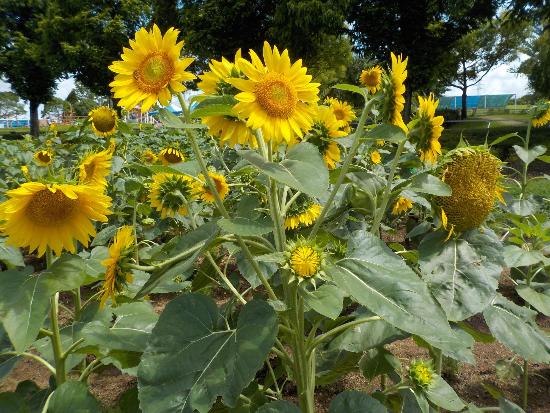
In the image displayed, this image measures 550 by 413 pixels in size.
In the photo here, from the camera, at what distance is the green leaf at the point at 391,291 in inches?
32.7

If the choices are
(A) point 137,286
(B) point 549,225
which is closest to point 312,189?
(A) point 137,286

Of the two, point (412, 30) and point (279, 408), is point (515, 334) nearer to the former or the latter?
point (279, 408)

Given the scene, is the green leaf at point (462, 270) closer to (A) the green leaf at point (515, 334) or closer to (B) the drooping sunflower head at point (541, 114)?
(A) the green leaf at point (515, 334)

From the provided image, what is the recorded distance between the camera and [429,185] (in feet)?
3.36

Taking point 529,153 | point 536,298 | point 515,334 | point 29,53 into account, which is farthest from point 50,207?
point 29,53

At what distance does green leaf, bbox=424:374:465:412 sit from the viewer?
3.85 feet

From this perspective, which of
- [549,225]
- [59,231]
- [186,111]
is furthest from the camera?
[549,225]

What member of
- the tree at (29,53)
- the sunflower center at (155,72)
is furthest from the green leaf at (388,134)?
the tree at (29,53)

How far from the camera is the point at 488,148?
116 centimetres

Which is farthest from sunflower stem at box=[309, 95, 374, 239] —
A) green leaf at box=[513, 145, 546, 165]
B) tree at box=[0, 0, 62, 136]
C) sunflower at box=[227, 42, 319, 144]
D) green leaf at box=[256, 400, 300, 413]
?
tree at box=[0, 0, 62, 136]

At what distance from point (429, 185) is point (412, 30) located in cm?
1761

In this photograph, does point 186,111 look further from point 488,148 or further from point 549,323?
point 549,323

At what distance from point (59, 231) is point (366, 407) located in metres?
0.86

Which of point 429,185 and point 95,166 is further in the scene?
point 95,166
